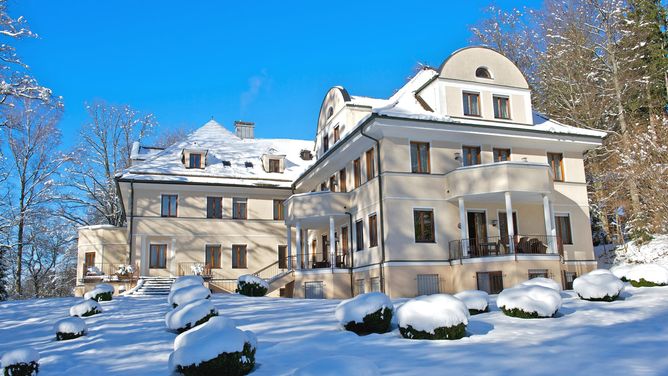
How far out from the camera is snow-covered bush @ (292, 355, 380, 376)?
6.36 meters

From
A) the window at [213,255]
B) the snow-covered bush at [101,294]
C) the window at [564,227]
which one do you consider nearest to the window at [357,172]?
the window at [564,227]

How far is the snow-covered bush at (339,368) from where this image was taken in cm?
636

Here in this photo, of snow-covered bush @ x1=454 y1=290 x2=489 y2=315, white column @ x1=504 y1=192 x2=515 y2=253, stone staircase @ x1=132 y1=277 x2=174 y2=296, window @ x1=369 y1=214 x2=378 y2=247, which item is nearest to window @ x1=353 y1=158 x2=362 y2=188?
window @ x1=369 y1=214 x2=378 y2=247

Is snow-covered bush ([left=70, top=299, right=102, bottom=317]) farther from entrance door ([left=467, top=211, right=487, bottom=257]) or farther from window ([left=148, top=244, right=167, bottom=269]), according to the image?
entrance door ([left=467, top=211, right=487, bottom=257])

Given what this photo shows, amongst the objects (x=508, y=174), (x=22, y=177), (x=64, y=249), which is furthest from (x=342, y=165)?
(x=64, y=249)

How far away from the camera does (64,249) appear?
144ft

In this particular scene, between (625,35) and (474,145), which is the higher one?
(625,35)

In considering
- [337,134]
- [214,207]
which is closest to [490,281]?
[337,134]

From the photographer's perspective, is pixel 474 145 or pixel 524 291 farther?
pixel 474 145

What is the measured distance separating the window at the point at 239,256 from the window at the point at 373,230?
419 inches

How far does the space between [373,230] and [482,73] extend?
847 cm

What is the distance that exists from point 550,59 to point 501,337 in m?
28.2

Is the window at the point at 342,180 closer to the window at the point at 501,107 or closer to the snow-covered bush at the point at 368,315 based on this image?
the window at the point at 501,107

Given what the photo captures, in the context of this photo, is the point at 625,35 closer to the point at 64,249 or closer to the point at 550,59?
the point at 550,59
